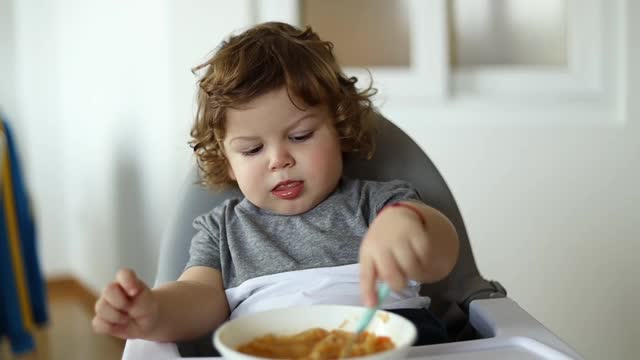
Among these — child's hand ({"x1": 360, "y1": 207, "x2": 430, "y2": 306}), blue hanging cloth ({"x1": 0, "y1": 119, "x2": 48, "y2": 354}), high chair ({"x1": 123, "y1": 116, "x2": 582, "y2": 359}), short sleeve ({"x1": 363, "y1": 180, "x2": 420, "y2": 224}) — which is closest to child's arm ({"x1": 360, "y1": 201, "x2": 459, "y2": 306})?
child's hand ({"x1": 360, "y1": 207, "x2": 430, "y2": 306})

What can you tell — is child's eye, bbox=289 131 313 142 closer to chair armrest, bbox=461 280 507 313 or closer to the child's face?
the child's face

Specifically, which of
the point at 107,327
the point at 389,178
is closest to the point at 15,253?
the point at 389,178

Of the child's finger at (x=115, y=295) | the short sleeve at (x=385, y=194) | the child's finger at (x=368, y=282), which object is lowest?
the child's finger at (x=115, y=295)

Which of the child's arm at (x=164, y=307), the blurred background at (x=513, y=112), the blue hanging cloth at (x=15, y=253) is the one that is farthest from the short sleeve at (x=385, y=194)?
the blue hanging cloth at (x=15, y=253)

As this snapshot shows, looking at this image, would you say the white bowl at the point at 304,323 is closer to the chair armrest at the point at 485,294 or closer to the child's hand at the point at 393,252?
the child's hand at the point at 393,252

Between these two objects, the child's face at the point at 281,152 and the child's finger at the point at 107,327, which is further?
the child's face at the point at 281,152

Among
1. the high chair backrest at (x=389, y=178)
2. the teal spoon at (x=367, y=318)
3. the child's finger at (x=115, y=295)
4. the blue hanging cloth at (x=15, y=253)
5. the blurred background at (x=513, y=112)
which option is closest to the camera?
the teal spoon at (x=367, y=318)

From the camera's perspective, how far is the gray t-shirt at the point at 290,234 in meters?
1.09

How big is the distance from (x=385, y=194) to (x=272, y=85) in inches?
7.9

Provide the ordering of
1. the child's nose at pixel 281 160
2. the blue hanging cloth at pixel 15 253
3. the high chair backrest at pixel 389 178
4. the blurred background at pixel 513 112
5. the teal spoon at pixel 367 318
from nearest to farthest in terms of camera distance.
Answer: the teal spoon at pixel 367 318 → the child's nose at pixel 281 160 → the high chair backrest at pixel 389 178 → the blurred background at pixel 513 112 → the blue hanging cloth at pixel 15 253

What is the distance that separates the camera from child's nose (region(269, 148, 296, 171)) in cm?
106

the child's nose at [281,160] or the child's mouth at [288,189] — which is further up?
the child's nose at [281,160]

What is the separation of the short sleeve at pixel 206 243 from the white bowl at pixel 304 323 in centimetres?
31

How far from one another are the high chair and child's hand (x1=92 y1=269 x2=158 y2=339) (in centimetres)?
3
